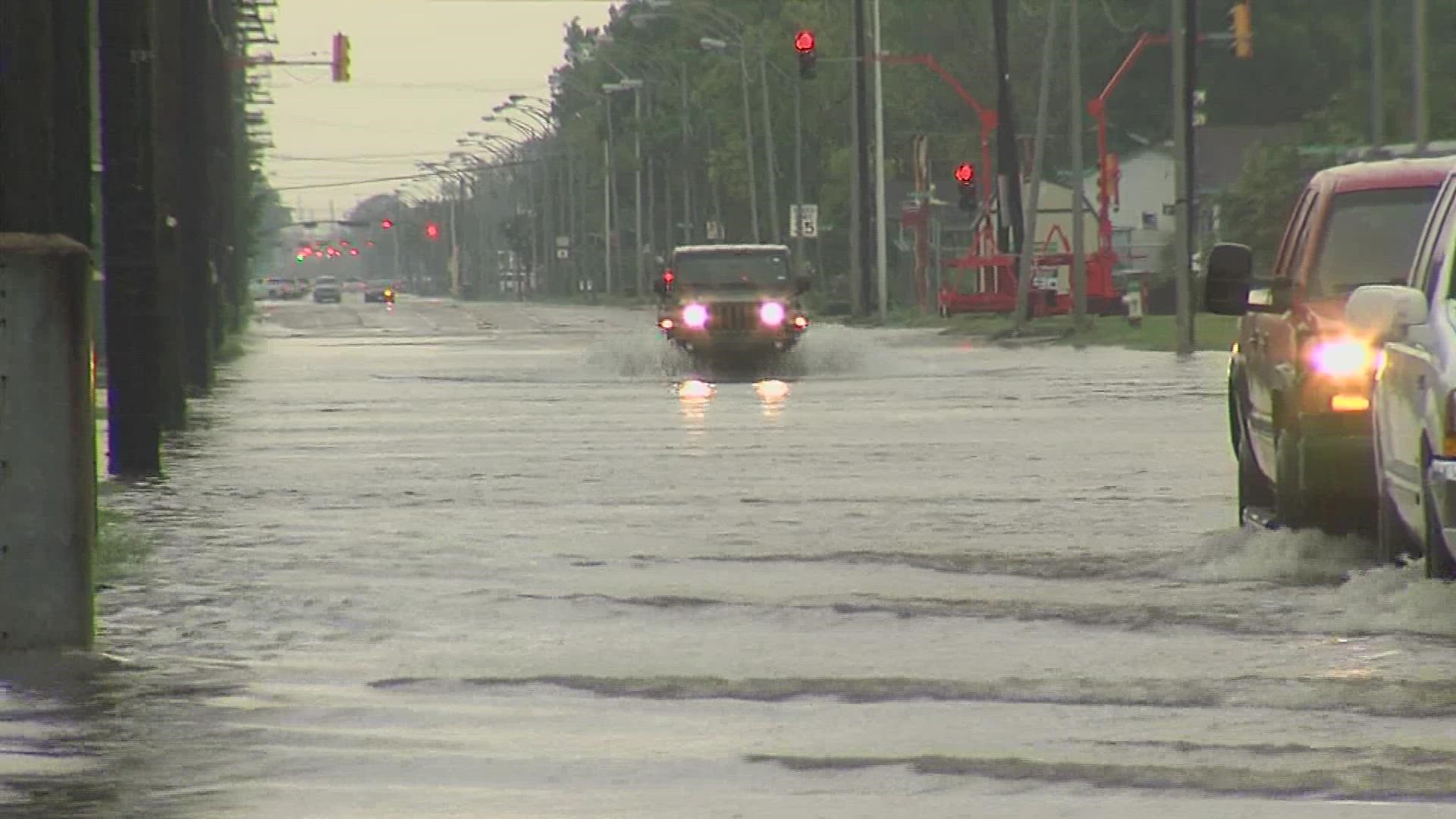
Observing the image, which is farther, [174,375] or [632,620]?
[174,375]

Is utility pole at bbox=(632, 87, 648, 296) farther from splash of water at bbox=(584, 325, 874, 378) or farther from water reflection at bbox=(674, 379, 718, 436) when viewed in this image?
water reflection at bbox=(674, 379, 718, 436)

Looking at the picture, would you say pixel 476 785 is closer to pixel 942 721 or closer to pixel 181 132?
pixel 942 721

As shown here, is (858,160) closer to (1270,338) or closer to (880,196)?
(880,196)

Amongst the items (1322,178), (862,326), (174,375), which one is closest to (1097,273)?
(862,326)

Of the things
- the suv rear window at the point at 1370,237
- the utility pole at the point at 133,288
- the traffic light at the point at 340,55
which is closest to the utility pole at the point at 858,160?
the traffic light at the point at 340,55

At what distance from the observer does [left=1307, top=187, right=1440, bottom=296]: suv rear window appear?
17844 mm

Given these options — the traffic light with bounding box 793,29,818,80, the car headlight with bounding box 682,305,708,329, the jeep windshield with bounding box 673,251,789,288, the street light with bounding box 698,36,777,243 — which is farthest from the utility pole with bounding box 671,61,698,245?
the car headlight with bounding box 682,305,708,329

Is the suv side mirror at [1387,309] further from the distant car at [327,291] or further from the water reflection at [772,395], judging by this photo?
the distant car at [327,291]

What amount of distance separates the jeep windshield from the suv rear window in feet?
101

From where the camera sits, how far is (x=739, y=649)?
13539mm

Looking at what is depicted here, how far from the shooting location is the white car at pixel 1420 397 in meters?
13.7

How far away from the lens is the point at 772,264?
49.2 metres

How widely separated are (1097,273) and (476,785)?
227ft

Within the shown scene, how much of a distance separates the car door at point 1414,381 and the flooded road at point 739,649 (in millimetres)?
470
